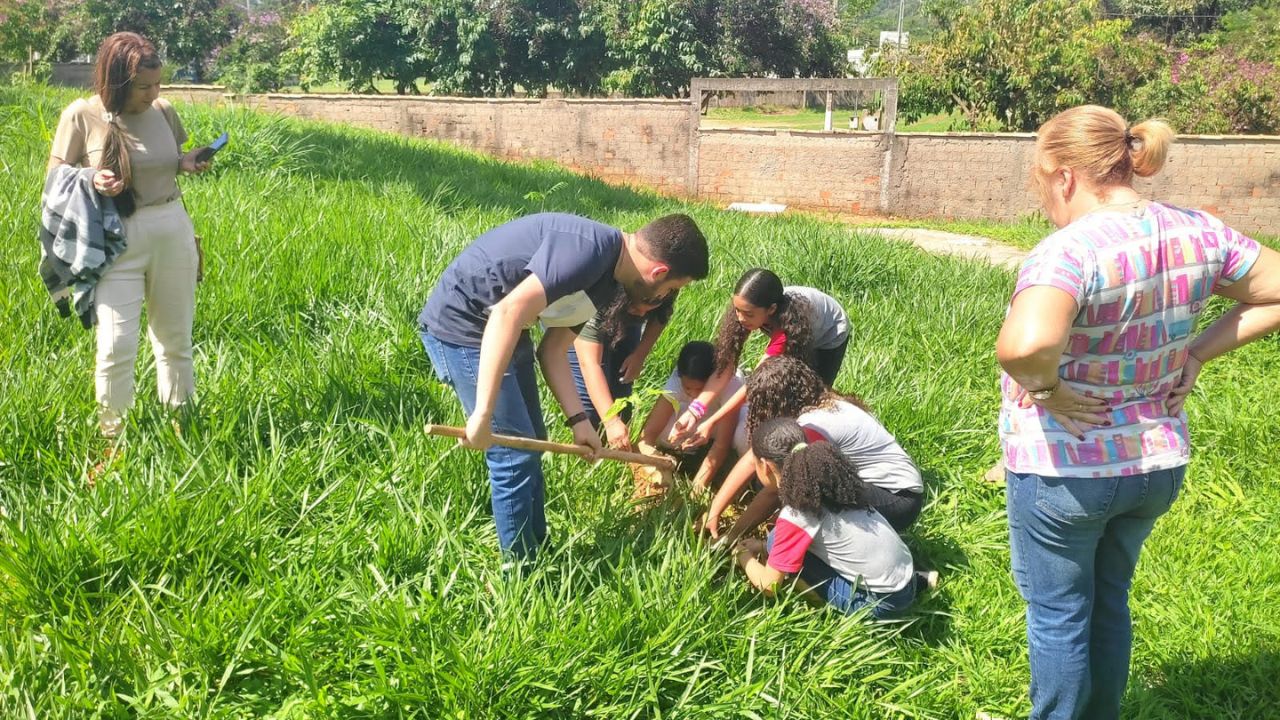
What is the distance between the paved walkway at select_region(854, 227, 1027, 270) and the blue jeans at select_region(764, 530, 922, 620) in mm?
7744

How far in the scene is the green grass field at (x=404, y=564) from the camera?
102 inches

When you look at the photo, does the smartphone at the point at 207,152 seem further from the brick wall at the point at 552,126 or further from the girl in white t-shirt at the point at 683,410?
the brick wall at the point at 552,126

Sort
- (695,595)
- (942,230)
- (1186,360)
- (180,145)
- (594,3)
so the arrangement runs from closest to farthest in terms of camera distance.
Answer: (1186,360) < (695,595) < (180,145) < (942,230) < (594,3)

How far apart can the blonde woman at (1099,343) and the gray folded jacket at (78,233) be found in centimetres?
290

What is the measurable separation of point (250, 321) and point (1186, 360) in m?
3.83

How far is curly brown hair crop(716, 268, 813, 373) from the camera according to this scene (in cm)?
399

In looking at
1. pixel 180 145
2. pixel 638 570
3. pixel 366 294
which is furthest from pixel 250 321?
pixel 638 570

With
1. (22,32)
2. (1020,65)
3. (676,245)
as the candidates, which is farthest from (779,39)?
(676,245)

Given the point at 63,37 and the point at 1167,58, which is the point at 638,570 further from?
the point at 63,37

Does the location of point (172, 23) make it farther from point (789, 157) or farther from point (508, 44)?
point (789, 157)

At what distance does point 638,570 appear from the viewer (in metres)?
3.12

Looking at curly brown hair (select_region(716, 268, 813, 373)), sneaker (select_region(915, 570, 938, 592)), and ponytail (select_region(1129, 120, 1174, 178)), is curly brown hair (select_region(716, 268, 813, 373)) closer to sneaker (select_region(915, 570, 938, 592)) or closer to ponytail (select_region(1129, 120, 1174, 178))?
sneaker (select_region(915, 570, 938, 592))

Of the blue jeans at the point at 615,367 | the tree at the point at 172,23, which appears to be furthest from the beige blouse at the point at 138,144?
the tree at the point at 172,23

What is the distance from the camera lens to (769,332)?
4191 millimetres
